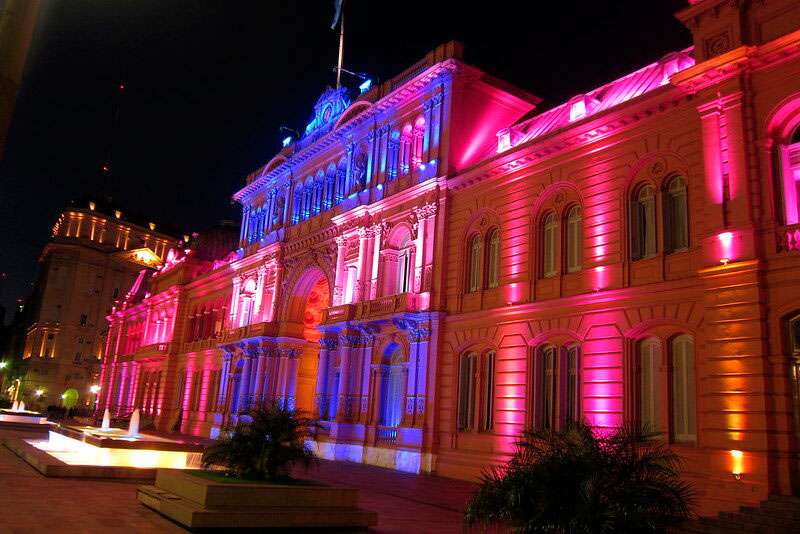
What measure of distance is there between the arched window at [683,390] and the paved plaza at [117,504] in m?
5.84

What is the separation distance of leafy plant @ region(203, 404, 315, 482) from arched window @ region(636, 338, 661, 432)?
395 inches

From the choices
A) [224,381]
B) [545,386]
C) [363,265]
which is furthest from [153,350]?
[545,386]

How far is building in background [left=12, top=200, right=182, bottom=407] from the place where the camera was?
80.6 meters

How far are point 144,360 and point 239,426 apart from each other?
4716 centimetres

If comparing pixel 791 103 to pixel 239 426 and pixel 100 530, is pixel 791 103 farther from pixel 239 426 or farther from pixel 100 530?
pixel 100 530

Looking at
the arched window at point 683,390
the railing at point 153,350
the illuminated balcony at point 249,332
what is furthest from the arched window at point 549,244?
the railing at point 153,350

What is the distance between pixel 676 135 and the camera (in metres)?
19.4

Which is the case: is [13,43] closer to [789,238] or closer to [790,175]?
[789,238]

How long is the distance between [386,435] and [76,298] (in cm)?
6653

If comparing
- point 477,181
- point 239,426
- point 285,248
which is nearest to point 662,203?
point 477,181

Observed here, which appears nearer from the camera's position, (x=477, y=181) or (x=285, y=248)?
(x=477, y=181)

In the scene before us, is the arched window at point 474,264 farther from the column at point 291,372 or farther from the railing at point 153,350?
the railing at point 153,350

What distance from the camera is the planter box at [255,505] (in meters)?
10.9

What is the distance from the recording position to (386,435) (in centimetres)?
2777
